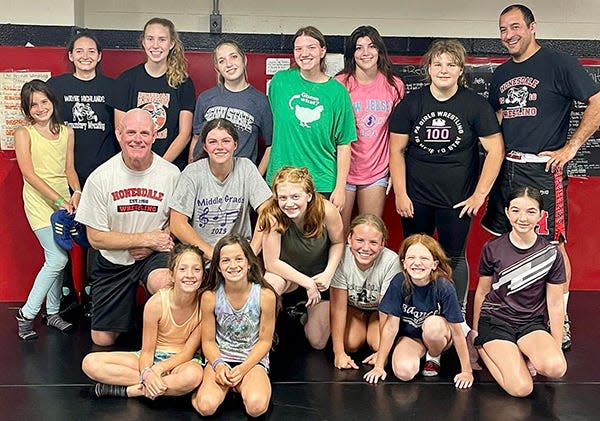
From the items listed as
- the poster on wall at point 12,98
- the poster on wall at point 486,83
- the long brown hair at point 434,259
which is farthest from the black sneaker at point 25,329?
the poster on wall at point 486,83

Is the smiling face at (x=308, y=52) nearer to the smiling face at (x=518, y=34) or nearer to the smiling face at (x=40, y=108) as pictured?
the smiling face at (x=518, y=34)

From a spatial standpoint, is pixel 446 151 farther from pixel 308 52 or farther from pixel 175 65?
pixel 175 65

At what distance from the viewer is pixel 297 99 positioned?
4207mm

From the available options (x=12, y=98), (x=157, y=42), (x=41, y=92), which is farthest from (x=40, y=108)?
(x=157, y=42)

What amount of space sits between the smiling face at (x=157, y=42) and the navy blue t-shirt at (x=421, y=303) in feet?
6.22

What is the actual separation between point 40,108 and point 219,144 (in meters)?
1.20

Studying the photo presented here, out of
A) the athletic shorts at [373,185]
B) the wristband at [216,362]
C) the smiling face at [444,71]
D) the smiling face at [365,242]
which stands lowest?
the wristband at [216,362]

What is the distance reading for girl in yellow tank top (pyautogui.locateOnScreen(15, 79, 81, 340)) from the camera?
423cm

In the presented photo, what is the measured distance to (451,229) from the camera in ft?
13.4

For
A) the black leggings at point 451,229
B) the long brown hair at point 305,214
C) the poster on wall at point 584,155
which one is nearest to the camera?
the long brown hair at point 305,214

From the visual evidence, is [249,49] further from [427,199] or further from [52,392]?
[52,392]

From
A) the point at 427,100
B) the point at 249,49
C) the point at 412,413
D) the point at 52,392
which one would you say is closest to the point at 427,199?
the point at 427,100

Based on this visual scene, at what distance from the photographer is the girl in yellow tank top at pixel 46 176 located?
167 inches

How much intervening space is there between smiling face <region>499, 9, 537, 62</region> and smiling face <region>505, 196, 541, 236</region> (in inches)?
36.8
